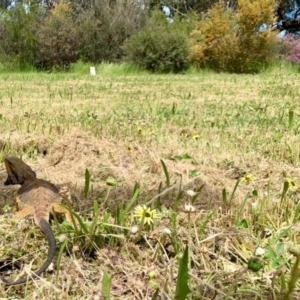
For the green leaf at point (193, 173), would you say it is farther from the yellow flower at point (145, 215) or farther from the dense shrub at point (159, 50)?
the dense shrub at point (159, 50)

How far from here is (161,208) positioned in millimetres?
1360

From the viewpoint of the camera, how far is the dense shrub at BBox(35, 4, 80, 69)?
1300 centimetres

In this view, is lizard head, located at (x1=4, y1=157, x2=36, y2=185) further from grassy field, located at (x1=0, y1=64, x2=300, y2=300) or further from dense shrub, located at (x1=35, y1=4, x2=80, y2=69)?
dense shrub, located at (x1=35, y1=4, x2=80, y2=69)

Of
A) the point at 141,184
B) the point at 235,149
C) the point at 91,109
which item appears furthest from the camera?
the point at 91,109

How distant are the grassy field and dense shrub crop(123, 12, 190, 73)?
917cm

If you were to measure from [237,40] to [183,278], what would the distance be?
41.7 ft

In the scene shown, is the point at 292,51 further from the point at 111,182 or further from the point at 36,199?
the point at 36,199

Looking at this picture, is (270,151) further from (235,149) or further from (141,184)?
(141,184)

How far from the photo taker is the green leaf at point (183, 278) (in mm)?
789

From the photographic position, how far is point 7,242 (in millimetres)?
1184

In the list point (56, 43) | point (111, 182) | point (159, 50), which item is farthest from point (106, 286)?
point (56, 43)

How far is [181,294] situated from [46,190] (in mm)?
713

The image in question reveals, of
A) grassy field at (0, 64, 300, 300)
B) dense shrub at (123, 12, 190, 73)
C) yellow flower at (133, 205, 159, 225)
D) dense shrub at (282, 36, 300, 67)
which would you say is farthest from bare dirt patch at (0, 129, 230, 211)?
dense shrub at (282, 36, 300, 67)

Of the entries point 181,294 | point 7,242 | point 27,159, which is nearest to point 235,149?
point 27,159
